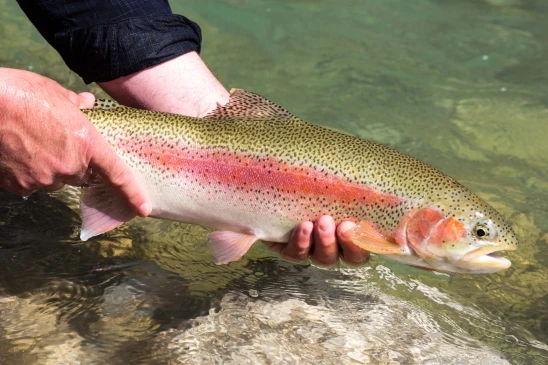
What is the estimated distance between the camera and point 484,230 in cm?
310

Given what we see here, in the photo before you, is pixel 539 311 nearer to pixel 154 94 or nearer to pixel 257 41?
pixel 154 94

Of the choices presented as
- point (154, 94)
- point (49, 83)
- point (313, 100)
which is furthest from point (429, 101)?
point (49, 83)

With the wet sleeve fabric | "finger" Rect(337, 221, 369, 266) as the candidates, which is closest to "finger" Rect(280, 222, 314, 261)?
Result: "finger" Rect(337, 221, 369, 266)

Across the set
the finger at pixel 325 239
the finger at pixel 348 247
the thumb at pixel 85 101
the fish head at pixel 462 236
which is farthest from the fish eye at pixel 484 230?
the thumb at pixel 85 101

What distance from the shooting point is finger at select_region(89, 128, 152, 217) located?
3131 mm

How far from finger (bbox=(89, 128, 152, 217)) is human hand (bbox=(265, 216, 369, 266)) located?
0.69 m

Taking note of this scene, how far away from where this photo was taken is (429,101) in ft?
21.3

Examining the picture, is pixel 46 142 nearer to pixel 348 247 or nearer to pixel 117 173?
pixel 117 173

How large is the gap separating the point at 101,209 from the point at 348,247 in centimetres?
114

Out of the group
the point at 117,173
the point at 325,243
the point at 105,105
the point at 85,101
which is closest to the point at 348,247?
the point at 325,243

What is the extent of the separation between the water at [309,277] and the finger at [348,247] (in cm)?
34

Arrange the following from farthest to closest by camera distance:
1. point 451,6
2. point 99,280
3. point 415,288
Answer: point 451,6
point 415,288
point 99,280

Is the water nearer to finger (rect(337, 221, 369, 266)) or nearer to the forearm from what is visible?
finger (rect(337, 221, 369, 266))

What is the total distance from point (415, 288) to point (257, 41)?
400 cm
